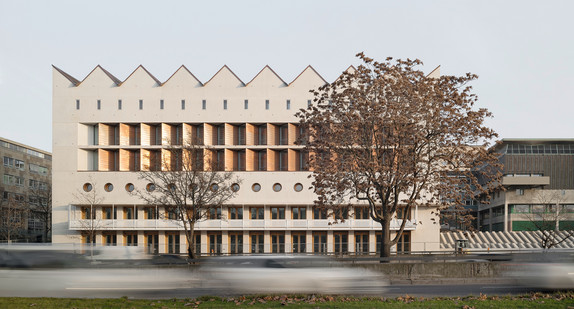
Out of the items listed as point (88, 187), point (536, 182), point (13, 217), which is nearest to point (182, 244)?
point (88, 187)

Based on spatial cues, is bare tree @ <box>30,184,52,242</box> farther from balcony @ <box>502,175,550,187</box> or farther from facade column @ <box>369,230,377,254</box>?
balcony @ <box>502,175,550,187</box>

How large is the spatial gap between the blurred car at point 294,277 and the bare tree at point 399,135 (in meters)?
12.0

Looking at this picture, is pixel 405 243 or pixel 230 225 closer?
pixel 230 225

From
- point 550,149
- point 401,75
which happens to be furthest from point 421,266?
point 550,149

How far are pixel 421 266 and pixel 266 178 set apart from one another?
117 feet

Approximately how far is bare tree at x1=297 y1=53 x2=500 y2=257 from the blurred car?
1201 cm

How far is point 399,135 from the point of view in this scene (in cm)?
3031

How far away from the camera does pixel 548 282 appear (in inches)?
757

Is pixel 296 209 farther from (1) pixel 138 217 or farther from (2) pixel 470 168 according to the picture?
(2) pixel 470 168

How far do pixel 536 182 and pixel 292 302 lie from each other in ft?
277

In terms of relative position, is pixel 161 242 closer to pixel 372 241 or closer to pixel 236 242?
pixel 236 242

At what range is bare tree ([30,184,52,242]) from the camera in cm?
9312

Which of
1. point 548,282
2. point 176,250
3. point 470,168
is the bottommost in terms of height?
point 176,250

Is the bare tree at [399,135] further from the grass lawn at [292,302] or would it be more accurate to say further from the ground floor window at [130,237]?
the ground floor window at [130,237]
